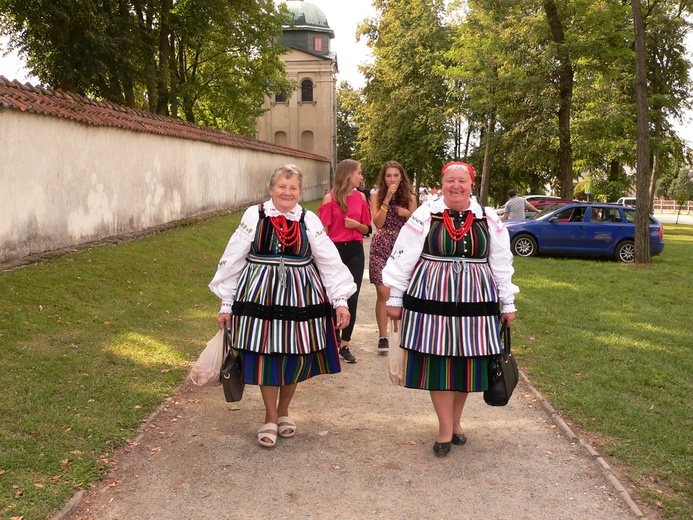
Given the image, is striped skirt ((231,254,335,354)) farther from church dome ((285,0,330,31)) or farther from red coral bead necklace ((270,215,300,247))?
church dome ((285,0,330,31))

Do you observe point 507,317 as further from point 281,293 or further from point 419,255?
point 281,293

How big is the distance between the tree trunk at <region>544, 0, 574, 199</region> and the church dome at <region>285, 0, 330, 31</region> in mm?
55729

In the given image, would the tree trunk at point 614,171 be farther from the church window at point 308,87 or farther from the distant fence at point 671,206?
the church window at point 308,87

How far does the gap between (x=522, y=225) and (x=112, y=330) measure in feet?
41.4

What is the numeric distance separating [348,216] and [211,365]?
2.70m

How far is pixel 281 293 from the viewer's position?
457 cm

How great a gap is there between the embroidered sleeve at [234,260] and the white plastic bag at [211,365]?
235 millimetres

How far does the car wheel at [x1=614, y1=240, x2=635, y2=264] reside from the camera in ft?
57.7

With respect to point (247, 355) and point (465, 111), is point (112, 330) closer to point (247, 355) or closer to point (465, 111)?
point (247, 355)

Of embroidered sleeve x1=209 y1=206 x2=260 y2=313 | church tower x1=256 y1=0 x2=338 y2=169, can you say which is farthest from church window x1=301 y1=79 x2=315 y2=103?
embroidered sleeve x1=209 y1=206 x2=260 y2=313

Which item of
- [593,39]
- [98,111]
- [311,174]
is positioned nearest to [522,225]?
[593,39]

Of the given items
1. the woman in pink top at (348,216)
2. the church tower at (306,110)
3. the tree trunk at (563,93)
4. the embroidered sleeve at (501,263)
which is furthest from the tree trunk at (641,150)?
A: the church tower at (306,110)

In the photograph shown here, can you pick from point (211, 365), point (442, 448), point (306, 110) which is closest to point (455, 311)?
point (442, 448)

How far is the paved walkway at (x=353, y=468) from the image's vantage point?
386cm
